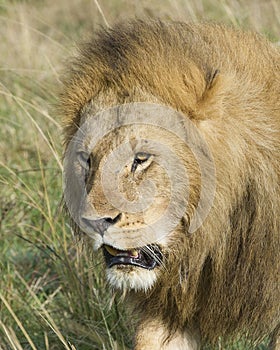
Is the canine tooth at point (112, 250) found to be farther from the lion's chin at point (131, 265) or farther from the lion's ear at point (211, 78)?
the lion's ear at point (211, 78)

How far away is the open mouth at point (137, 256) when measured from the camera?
2.90 meters

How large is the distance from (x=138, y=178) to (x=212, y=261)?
38 cm

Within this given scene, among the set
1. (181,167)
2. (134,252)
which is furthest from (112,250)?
(181,167)

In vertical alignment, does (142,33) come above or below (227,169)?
above

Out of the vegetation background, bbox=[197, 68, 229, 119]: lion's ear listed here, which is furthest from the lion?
the vegetation background

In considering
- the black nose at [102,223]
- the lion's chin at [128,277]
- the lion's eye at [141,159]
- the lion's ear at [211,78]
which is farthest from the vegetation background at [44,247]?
the lion's ear at [211,78]

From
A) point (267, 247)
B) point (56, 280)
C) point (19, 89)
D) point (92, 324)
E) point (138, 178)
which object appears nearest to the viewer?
point (138, 178)

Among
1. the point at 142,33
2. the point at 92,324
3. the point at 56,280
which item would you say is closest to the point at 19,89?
the point at 56,280

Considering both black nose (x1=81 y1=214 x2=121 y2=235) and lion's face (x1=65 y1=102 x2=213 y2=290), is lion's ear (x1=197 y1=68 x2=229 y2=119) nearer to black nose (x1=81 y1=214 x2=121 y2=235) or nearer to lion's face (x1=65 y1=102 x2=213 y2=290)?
lion's face (x1=65 y1=102 x2=213 y2=290)

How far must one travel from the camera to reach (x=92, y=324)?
12.8ft

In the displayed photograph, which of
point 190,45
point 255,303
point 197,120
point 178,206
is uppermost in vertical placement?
point 190,45

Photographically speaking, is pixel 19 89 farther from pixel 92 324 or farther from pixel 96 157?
pixel 96 157

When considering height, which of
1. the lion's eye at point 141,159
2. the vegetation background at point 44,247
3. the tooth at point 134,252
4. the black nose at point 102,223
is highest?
the lion's eye at point 141,159

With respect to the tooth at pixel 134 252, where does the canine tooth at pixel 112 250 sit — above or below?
below
